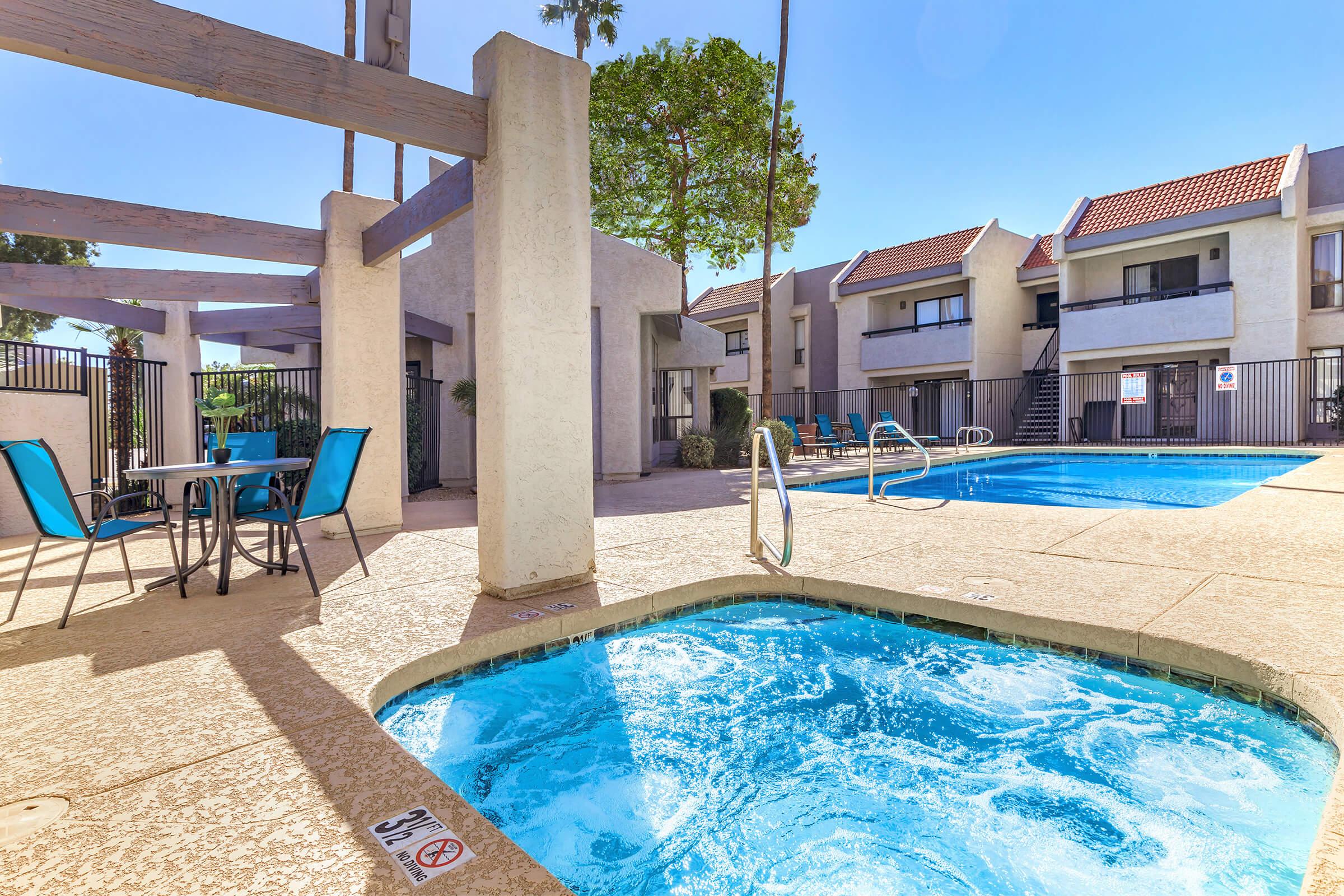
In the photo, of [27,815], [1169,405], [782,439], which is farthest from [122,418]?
[1169,405]

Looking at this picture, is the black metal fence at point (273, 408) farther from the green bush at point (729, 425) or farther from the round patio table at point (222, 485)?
the green bush at point (729, 425)

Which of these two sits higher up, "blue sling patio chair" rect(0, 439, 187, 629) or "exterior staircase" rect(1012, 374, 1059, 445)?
"exterior staircase" rect(1012, 374, 1059, 445)

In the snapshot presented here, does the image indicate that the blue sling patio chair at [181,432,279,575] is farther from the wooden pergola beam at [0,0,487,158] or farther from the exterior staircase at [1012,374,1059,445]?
the exterior staircase at [1012,374,1059,445]

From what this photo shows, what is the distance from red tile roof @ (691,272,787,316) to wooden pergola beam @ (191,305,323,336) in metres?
17.5

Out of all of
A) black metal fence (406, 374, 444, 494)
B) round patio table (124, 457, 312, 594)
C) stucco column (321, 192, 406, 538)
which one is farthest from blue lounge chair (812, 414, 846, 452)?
round patio table (124, 457, 312, 594)

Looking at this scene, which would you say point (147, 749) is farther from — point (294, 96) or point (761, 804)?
point (294, 96)

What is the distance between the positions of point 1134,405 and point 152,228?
74.0 ft

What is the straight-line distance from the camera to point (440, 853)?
1521 millimetres

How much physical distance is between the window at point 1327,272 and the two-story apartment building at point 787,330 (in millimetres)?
12942

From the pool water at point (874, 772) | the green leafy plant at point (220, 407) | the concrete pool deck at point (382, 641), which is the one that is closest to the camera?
the concrete pool deck at point (382, 641)

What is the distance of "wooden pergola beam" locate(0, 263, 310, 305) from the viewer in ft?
22.3

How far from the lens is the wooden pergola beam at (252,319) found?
944cm

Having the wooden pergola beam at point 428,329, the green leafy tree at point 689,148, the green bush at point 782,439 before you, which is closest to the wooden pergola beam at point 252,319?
the wooden pergola beam at point 428,329

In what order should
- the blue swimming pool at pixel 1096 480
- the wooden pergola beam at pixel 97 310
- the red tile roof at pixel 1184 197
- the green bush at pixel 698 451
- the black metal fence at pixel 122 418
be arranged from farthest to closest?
the red tile roof at pixel 1184 197 < the green bush at pixel 698 451 < the blue swimming pool at pixel 1096 480 < the black metal fence at pixel 122 418 < the wooden pergola beam at pixel 97 310
